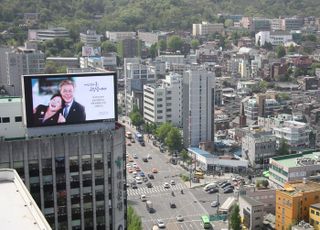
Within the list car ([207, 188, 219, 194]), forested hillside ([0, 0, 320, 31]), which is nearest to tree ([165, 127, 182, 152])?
car ([207, 188, 219, 194])

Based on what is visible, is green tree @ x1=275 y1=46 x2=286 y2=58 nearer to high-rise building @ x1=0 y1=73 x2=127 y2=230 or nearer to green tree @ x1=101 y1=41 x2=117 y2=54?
green tree @ x1=101 y1=41 x2=117 y2=54

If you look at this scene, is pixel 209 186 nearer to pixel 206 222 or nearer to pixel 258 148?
pixel 206 222

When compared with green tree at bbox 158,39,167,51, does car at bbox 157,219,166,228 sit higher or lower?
lower

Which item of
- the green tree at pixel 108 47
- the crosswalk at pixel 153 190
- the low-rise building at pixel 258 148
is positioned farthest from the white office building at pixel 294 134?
the green tree at pixel 108 47

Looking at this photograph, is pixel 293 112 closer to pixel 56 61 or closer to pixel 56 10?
pixel 56 61

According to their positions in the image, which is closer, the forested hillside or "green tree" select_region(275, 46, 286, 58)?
"green tree" select_region(275, 46, 286, 58)
